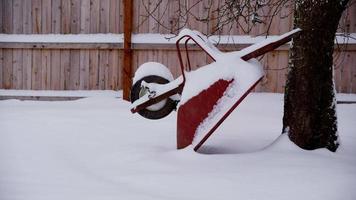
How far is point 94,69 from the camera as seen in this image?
8.05 meters

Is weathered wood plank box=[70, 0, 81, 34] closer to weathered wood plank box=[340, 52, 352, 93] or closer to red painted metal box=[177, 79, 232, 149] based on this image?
weathered wood plank box=[340, 52, 352, 93]

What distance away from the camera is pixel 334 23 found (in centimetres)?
360

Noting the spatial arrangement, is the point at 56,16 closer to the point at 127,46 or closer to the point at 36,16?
the point at 36,16

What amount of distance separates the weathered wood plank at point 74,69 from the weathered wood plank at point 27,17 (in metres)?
1.04

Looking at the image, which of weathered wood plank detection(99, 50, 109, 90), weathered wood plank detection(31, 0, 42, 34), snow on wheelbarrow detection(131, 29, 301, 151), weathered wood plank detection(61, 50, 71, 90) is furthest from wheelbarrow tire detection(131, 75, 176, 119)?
weathered wood plank detection(31, 0, 42, 34)

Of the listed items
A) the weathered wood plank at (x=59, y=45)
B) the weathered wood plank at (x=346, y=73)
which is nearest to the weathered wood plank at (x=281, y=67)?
the weathered wood plank at (x=346, y=73)

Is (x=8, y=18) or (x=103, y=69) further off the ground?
(x=8, y=18)

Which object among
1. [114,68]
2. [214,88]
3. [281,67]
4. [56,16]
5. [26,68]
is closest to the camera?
[214,88]

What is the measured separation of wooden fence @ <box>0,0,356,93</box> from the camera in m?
7.75

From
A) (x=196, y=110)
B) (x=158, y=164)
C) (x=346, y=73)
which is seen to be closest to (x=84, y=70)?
(x=346, y=73)

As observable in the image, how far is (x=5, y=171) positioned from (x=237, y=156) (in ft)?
5.70

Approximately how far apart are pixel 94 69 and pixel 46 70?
1015 mm

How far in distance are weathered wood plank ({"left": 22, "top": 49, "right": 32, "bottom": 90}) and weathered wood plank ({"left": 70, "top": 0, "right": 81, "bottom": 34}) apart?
3.24 feet

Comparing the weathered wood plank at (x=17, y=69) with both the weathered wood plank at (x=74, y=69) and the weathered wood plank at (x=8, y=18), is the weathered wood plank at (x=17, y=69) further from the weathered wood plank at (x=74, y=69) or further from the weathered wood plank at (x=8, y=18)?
the weathered wood plank at (x=74, y=69)
